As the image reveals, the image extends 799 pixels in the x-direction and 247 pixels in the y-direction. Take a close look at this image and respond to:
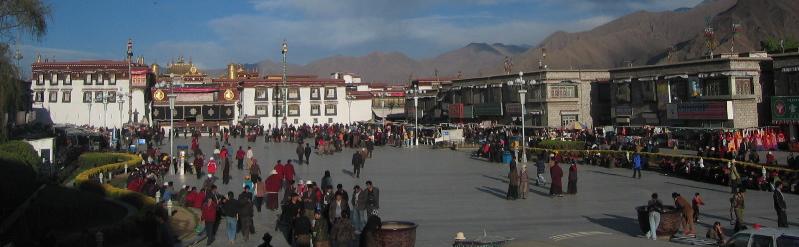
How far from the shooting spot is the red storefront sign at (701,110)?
39062 mm

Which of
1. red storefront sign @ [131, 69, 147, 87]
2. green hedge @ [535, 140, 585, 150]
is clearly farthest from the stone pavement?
red storefront sign @ [131, 69, 147, 87]

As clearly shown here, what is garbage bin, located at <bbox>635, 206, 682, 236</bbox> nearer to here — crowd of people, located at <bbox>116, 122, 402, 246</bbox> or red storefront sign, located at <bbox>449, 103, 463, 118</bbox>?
crowd of people, located at <bbox>116, 122, 402, 246</bbox>

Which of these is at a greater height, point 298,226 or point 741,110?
point 741,110

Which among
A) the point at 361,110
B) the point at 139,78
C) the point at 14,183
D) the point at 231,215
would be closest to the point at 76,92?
the point at 139,78

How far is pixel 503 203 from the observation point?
20578 millimetres

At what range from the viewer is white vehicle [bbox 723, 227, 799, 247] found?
1071 centimetres

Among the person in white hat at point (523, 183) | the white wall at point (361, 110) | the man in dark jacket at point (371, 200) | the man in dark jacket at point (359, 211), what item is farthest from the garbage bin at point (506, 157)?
the white wall at point (361, 110)

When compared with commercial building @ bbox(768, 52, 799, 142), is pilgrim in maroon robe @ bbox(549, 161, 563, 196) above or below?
below

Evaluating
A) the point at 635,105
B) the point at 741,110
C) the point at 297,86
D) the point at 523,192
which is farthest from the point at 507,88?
the point at 523,192

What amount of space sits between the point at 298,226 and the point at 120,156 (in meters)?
21.4

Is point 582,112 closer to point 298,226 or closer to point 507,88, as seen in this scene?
point 507,88

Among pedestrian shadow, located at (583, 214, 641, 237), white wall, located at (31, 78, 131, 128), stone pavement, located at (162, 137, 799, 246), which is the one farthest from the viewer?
white wall, located at (31, 78, 131, 128)

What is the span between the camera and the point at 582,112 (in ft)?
171

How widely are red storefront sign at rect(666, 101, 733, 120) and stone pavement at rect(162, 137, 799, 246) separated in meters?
13.2
